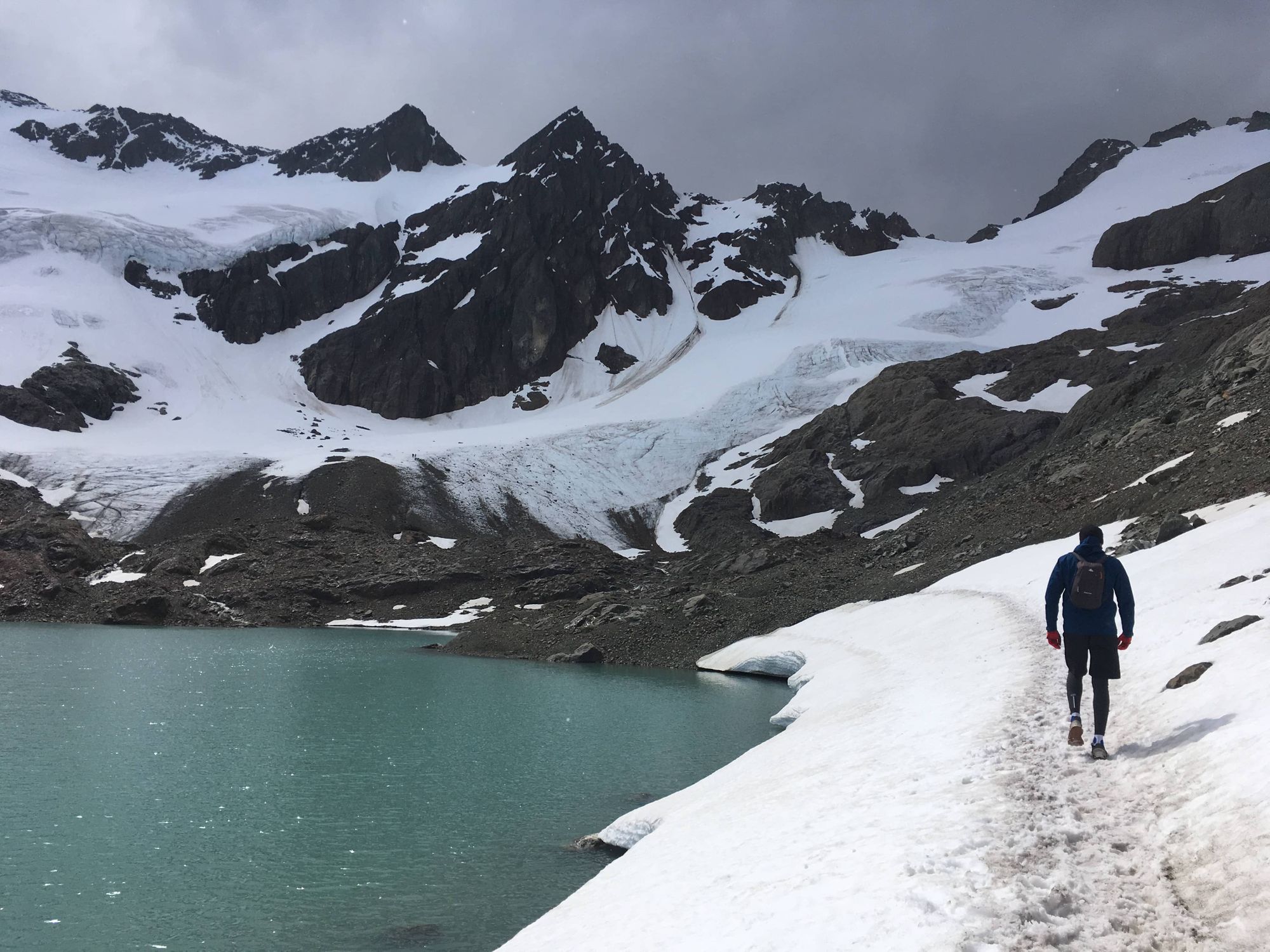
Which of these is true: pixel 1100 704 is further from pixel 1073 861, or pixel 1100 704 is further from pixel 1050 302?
pixel 1050 302

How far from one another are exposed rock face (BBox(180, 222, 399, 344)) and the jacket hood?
588ft

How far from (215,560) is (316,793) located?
213 ft

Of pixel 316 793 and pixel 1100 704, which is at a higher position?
pixel 1100 704

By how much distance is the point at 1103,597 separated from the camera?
34.9ft

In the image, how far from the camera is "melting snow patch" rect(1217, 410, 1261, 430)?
129 ft

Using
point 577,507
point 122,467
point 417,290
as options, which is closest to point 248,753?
point 577,507

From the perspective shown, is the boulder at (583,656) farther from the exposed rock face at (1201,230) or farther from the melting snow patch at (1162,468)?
the exposed rock face at (1201,230)

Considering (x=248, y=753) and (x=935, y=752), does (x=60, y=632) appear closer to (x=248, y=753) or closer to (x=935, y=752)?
(x=248, y=753)

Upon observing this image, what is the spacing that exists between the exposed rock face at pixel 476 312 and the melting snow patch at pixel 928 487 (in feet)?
327

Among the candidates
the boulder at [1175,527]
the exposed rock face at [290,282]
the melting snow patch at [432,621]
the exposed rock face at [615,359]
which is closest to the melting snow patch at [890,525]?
the melting snow patch at [432,621]

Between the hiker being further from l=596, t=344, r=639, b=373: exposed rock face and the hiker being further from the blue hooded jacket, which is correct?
l=596, t=344, r=639, b=373: exposed rock face

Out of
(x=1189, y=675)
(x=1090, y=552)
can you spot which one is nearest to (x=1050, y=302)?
(x=1189, y=675)

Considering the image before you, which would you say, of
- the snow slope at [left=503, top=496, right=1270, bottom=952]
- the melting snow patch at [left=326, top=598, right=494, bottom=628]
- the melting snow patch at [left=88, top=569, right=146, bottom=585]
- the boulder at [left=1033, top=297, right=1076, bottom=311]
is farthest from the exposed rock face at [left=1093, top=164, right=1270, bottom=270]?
the melting snow patch at [left=88, top=569, right=146, bottom=585]

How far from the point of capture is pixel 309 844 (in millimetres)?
16688
